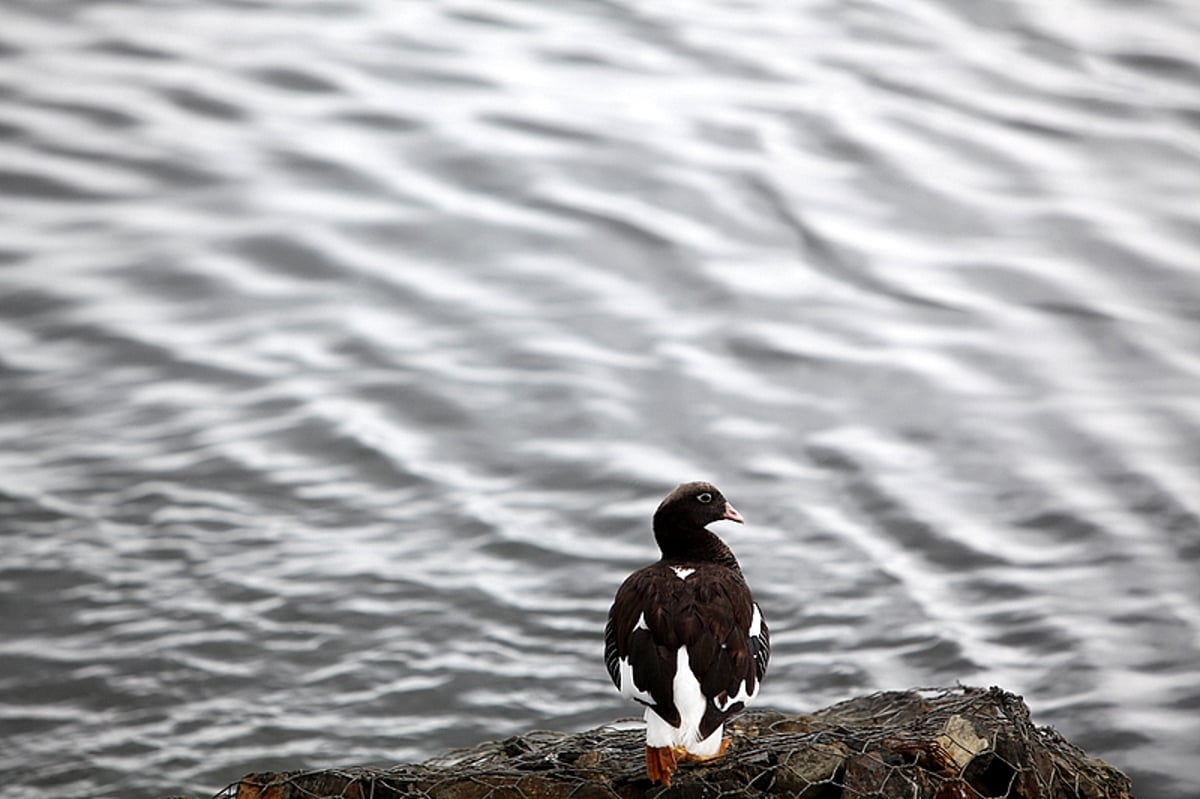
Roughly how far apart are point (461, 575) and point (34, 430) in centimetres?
312

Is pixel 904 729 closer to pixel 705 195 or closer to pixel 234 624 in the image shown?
pixel 234 624


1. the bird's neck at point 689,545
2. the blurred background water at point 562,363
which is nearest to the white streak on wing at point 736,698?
the bird's neck at point 689,545

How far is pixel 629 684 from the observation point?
557cm

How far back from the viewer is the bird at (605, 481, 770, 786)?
17.7ft

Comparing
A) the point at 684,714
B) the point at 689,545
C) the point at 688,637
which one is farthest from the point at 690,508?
the point at 684,714

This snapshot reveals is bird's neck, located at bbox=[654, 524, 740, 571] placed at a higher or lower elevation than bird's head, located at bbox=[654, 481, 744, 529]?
lower

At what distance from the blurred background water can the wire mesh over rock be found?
2170 mm

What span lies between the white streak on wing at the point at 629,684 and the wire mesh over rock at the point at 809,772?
1.05 feet

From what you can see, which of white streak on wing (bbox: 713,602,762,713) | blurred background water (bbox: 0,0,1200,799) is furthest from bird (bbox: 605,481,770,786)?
blurred background water (bbox: 0,0,1200,799)

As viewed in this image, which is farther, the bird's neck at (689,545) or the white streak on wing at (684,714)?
the bird's neck at (689,545)

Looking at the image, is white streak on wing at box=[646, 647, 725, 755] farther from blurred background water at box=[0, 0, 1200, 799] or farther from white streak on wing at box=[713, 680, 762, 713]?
blurred background water at box=[0, 0, 1200, 799]

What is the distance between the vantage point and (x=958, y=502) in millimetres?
9680

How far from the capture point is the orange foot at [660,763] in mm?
5500

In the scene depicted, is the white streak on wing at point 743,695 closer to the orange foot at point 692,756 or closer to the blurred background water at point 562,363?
the orange foot at point 692,756
